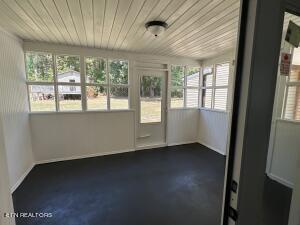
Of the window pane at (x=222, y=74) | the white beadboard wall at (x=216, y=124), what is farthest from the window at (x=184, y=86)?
the window pane at (x=222, y=74)

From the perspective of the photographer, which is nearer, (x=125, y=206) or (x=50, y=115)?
(x=125, y=206)

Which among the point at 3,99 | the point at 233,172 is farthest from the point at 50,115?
the point at 233,172

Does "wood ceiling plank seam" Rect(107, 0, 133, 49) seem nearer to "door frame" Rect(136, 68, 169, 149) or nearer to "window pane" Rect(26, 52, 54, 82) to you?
"door frame" Rect(136, 68, 169, 149)

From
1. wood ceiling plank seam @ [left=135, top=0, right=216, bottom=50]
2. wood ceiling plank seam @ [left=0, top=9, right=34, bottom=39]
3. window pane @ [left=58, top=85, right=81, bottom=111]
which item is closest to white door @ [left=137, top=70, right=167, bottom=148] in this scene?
wood ceiling plank seam @ [left=135, top=0, right=216, bottom=50]

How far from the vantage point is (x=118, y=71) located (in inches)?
150

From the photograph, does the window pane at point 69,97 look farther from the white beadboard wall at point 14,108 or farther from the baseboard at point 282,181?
the baseboard at point 282,181

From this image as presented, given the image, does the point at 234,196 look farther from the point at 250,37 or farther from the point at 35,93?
the point at 35,93

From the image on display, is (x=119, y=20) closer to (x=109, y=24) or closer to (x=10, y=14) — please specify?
(x=109, y=24)

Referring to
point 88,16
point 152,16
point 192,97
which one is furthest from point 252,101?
point 192,97

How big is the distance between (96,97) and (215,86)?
2.86 meters

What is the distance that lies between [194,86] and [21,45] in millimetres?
3955

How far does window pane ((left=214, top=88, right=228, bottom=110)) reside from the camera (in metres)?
3.81

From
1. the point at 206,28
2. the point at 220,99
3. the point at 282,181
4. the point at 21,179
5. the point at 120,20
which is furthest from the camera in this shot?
the point at 220,99

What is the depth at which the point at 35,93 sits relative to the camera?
127 inches
